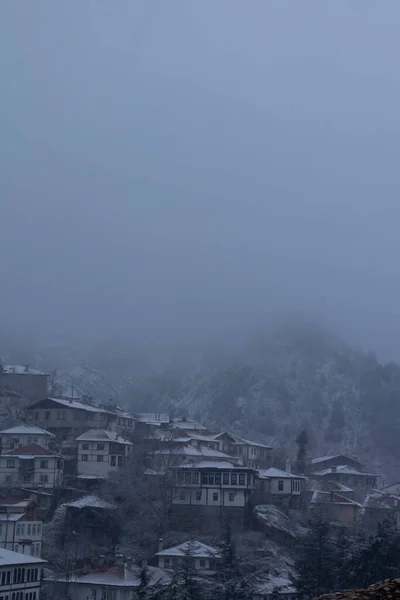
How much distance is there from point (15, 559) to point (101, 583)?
17.1 ft

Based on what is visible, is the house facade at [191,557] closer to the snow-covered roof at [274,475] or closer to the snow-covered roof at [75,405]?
the snow-covered roof at [274,475]

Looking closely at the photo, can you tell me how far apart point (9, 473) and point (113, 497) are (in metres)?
8.45

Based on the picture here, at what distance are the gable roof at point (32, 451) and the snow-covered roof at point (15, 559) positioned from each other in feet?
54.8

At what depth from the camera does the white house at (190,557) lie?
181 ft

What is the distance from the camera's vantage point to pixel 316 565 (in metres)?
51.8

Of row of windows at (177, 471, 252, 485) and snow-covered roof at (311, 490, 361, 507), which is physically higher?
row of windows at (177, 471, 252, 485)

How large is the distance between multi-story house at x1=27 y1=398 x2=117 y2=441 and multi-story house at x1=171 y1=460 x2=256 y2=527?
13.4 m

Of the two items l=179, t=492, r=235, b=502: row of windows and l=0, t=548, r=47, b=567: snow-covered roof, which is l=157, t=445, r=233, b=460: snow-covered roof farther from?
l=0, t=548, r=47, b=567: snow-covered roof

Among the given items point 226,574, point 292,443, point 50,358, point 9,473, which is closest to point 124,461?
point 9,473

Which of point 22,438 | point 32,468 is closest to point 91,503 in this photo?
point 32,468

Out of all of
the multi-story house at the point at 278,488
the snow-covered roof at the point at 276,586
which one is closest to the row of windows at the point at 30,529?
the snow-covered roof at the point at 276,586

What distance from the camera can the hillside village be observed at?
174 feet

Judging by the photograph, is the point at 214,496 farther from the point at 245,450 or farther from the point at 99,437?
the point at 245,450

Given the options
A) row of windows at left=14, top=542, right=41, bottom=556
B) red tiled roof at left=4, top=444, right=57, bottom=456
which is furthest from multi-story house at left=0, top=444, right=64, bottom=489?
row of windows at left=14, top=542, right=41, bottom=556
